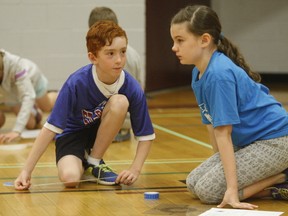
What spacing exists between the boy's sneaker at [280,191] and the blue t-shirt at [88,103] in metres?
0.62

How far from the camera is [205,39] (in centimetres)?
271

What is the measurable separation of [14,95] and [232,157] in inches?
95.7

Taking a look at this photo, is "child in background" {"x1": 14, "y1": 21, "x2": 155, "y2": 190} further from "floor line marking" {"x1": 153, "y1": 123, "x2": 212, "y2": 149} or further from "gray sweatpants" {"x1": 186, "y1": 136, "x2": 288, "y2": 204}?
"floor line marking" {"x1": 153, "y1": 123, "x2": 212, "y2": 149}

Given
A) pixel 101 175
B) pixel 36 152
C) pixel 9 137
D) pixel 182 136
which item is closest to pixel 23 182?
pixel 36 152

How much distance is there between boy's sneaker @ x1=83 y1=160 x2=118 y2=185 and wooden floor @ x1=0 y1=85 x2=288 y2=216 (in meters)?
0.04

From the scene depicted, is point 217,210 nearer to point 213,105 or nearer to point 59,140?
point 213,105

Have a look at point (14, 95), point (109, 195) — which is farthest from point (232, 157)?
point (14, 95)

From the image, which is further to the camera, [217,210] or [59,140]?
[59,140]

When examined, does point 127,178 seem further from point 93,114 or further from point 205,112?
point 205,112

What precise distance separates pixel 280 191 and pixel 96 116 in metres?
0.94

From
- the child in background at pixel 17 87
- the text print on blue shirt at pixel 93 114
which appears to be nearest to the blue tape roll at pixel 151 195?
the text print on blue shirt at pixel 93 114

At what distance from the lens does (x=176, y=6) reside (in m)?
7.45

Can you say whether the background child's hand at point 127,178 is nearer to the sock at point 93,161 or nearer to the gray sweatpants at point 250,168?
the sock at point 93,161

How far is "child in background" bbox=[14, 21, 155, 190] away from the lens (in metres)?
3.00
